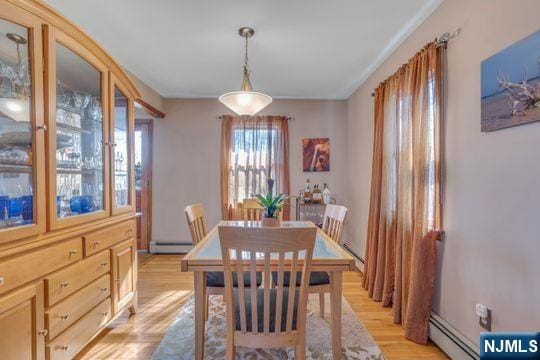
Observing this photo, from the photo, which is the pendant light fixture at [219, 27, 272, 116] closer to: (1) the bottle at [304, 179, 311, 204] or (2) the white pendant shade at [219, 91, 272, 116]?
(2) the white pendant shade at [219, 91, 272, 116]

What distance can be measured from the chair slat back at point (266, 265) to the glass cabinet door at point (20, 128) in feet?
3.32

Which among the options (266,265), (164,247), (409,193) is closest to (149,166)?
(164,247)

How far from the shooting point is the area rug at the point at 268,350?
1927mm

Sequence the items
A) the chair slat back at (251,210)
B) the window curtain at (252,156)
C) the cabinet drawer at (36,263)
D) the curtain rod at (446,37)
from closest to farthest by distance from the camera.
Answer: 1. the cabinet drawer at (36,263)
2. the curtain rod at (446,37)
3. the chair slat back at (251,210)
4. the window curtain at (252,156)

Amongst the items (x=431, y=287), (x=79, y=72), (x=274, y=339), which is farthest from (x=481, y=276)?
(x=79, y=72)

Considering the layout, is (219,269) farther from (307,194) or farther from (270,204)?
(307,194)

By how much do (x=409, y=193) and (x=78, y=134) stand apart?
2.53 m

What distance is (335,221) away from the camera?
2406mm

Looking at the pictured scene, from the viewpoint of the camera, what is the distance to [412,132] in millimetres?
2236

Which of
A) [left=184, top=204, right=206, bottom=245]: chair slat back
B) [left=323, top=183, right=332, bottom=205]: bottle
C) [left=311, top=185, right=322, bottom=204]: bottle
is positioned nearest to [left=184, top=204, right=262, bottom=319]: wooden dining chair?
[left=184, top=204, right=206, bottom=245]: chair slat back

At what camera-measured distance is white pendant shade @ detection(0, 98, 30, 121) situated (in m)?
1.37

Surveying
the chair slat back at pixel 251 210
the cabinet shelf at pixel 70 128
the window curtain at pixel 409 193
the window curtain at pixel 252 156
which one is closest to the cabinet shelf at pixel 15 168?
the cabinet shelf at pixel 70 128

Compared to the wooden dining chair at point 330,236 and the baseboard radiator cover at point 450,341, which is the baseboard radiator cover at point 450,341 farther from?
the wooden dining chair at point 330,236

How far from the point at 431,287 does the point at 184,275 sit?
2.69 meters
